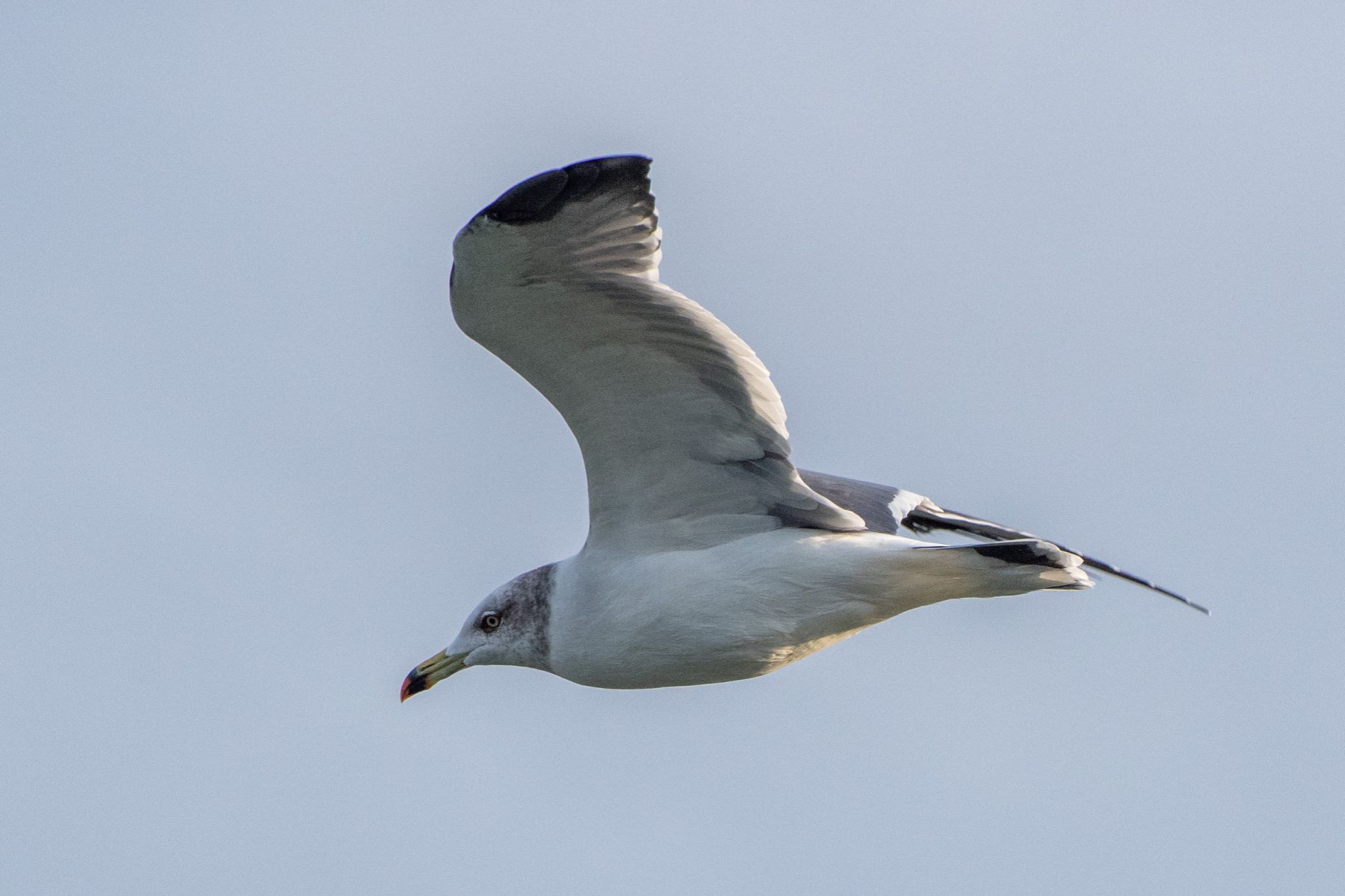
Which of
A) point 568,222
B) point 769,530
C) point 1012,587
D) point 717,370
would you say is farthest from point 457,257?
point 1012,587

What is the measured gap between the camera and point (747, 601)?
8.70 meters

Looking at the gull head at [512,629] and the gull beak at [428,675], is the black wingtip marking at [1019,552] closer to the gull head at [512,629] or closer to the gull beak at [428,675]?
the gull head at [512,629]

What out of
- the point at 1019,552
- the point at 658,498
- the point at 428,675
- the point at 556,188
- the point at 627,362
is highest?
the point at 556,188

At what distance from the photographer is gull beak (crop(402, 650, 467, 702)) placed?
397 inches

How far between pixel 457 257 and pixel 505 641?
2.53m

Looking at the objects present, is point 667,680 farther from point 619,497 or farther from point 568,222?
point 568,222

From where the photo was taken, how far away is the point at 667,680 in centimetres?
891

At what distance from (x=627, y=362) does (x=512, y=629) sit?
75.1 inches

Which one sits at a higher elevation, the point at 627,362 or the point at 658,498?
the point at 627,362

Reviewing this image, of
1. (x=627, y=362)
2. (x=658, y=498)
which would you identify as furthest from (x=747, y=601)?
(x=627, y=362)

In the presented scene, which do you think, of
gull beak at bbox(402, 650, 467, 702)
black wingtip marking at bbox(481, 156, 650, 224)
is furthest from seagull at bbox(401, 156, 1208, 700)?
gull beak at bbox(402, 650, 467, 702)

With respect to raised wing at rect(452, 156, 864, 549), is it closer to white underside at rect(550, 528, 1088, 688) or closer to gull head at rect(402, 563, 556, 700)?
white underside at rect(550, 528, 1088, 688)

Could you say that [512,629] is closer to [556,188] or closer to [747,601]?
[747,601]

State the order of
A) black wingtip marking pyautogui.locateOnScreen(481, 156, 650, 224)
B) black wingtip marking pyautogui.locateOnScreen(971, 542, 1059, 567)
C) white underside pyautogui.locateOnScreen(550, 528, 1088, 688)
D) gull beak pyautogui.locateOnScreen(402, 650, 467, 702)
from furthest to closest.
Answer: gull beak pyautogui.locateOnScreen(402, 650, 467, 702), white underside pyautogui.locateOnScreen(550, 528, 1088, 688), black wingtip marking pyautogui.locateOnScreen(971, 542, 1059, 567), black wingtip marking pyautogui.locateOnScreen(481, 156, 650, 224)
